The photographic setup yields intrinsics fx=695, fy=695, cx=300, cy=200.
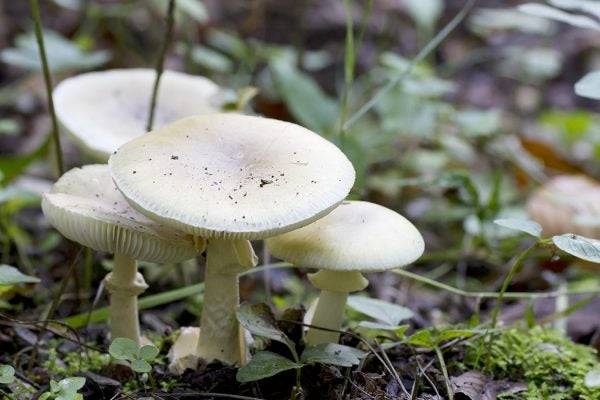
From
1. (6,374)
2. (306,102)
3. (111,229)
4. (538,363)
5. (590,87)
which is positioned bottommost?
(538,363)

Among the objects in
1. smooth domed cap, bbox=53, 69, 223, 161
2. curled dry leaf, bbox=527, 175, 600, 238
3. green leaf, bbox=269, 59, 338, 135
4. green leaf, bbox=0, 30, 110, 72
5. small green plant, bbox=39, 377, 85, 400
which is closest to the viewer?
small green plant, bbox=39, 377, 85, 400

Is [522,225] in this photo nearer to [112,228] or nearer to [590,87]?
[590,87]

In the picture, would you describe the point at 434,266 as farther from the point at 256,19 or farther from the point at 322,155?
the point at 256,19

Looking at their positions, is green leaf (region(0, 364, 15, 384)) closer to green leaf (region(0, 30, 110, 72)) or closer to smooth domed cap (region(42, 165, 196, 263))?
smooth domed cap (region(42, 165, 196, 263))

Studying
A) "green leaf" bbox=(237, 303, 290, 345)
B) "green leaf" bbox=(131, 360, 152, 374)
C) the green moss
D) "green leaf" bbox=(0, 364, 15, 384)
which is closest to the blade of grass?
"green leaf" bbox=(237, 303, 290, 345)

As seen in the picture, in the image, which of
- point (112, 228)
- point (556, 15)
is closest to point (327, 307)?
point (112, 228)
